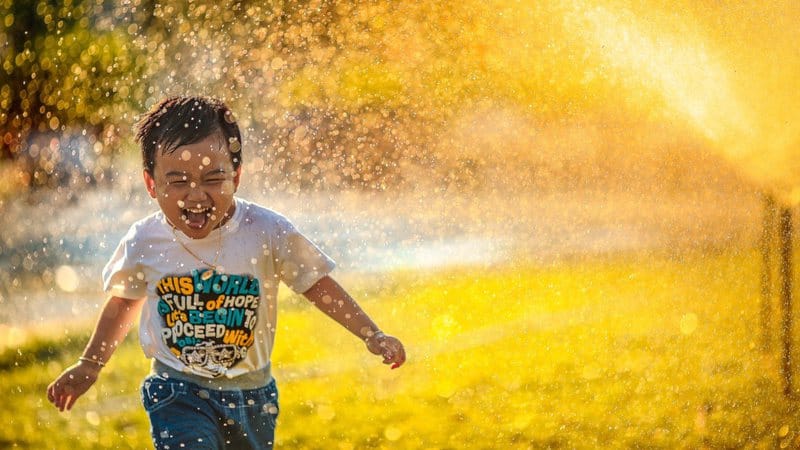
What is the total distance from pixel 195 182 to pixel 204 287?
0.24 m

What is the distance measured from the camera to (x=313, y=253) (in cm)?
280

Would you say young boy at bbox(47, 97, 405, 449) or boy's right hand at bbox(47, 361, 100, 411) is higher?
young boy at bbox(47, 97, 405, 449)

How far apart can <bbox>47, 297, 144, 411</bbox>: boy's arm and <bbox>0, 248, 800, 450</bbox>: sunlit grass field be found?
1236mm

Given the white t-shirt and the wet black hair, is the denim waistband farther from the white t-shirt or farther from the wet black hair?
the wet black hair

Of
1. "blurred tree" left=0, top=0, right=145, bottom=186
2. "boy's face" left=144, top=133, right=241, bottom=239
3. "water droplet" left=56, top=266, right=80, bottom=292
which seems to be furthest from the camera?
"water droplet" left=56, top=266, right=80, bottom=292

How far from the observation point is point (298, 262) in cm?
280

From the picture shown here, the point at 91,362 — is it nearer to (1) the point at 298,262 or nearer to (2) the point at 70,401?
(2) the point at 70,401

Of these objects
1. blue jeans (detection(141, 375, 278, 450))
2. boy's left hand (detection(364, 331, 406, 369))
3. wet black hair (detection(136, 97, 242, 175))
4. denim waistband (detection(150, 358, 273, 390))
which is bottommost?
blue jeans (detection(141, 375, 278, 450))

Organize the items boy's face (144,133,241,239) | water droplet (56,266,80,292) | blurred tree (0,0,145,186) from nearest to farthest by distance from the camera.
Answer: boy's face (144,133,241,239) → blurred tree (0,0,145,186) → water droplet (56,266,80,292)

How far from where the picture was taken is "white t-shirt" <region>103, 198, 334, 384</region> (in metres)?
2.67

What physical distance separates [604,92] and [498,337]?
4.81 feet

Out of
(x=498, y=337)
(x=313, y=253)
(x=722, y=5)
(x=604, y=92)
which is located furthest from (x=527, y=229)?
(x=313, y=253)

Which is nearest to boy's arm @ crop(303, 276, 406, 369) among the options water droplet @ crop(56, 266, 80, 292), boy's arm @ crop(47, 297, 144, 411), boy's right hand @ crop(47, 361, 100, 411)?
boy's arm @ crop(47, 297, 144, 411)

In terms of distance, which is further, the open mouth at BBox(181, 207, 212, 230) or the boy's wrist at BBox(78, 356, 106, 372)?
the boy's wrist at BBox(78, 356, 106, 372)
